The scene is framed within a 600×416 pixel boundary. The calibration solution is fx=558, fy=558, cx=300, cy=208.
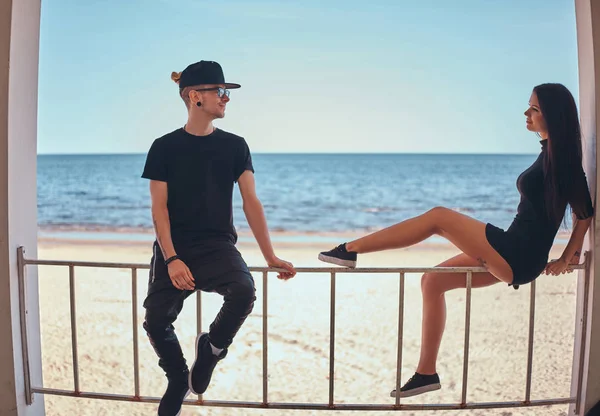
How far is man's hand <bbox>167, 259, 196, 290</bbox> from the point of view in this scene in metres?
1.99

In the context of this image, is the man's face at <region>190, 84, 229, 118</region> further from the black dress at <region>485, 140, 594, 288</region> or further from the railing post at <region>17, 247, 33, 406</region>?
the black dress at <region>485, 140, 594, 288</region>

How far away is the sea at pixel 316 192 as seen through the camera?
1546 cm

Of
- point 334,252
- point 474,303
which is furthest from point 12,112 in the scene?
point 474,303

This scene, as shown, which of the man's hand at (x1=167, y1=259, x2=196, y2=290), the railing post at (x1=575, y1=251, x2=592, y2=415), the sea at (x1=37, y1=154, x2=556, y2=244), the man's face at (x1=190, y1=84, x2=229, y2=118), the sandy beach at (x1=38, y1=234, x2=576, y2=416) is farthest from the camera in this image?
the sea at (x1=37, y1=154, x2=556, y2=244)

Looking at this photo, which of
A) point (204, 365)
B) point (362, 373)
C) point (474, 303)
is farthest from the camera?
point (474, 303)

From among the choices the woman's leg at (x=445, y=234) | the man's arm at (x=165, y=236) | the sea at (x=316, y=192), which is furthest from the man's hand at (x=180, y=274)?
the sea at (x=316, y=192)

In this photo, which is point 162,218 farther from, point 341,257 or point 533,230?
point 533,230

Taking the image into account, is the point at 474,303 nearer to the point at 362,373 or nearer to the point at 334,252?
the point at 362,373

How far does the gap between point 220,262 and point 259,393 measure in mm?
2160

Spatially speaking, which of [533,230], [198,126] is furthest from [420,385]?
[198,126]

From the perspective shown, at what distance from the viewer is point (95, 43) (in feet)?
100

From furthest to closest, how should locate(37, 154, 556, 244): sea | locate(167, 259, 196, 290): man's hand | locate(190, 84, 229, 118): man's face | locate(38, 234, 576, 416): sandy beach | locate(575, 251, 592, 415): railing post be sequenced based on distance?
locate(37, 154, 556, 244): sea, locate(38, 234, 576, 416): sandy beach, locate(575, 251, 592, 415): railing post, locate(190, 84, 229, 118): man's face, locate(167, 259, 196, 290): man's hand

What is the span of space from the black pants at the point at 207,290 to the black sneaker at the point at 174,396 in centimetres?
3

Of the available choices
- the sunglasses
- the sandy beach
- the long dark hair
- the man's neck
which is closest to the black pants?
the man's neck
